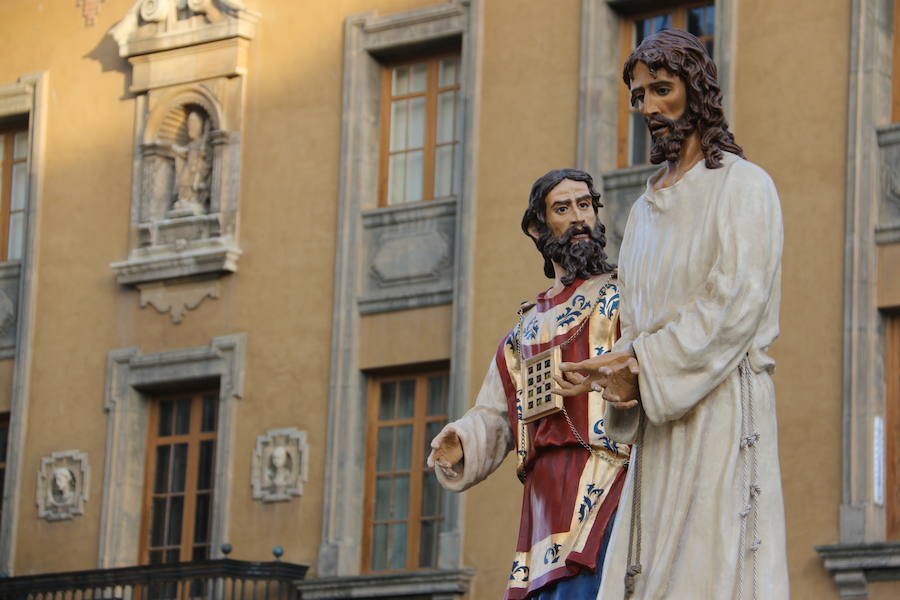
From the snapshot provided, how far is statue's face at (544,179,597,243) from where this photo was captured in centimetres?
977

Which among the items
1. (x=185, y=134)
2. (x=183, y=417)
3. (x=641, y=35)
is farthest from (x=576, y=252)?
(x=185, y=134)

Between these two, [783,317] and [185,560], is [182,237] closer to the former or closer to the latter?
[185,560]

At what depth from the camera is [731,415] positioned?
727 cm

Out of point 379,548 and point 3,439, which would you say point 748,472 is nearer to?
point 379,548

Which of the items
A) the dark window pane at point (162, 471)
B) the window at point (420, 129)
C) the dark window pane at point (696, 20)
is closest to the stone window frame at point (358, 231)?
the window at point (420, 129)

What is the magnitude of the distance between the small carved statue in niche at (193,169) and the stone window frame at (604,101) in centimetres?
486

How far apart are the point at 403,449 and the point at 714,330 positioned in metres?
18.2

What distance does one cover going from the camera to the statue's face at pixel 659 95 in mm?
7555

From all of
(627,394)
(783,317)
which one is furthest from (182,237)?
(627,394)

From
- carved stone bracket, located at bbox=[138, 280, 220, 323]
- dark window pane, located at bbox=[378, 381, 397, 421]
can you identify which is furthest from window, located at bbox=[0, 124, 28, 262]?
dark window pane, located at bbox=[378, 381, 397, 421]

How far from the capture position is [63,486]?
89.1ft

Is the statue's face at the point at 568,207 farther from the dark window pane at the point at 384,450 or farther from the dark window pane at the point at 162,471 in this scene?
the dark window pane at the point at 162,471

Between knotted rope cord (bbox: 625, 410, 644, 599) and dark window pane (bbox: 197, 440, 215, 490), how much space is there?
1933 centimetres

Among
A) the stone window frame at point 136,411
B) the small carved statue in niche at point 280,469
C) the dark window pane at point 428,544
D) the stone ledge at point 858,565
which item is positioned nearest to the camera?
the stone ledge at point 858,565
